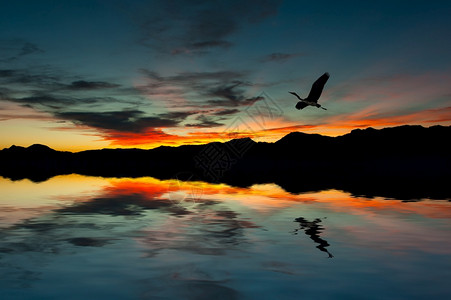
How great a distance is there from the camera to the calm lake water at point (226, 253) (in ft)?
34.7

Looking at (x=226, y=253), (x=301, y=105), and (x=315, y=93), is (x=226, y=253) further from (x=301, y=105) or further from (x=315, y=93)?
(x=315, y=93)

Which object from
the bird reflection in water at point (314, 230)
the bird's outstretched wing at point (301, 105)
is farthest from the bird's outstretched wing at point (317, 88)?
the bird reflection in water at point (314, 230)

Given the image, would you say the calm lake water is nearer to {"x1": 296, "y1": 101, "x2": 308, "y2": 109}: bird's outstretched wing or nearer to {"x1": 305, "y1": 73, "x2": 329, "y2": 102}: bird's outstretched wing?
{"x1": 296, "y1": 101, "x2": 308, "y2": 109}: bird's outstretched wing

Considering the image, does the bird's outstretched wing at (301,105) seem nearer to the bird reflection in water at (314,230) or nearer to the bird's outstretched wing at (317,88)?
the bird's outstretched wing at (317,88)

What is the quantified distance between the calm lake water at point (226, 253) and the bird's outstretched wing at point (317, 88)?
21.0 ft

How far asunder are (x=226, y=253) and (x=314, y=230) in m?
6.24

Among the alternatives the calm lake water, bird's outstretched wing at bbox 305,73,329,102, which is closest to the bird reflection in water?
the calm lake water

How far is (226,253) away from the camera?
14328 millimetres

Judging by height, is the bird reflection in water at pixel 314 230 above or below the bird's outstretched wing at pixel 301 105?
below

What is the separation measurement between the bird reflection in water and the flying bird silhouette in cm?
594

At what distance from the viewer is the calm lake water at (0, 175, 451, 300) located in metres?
10.6

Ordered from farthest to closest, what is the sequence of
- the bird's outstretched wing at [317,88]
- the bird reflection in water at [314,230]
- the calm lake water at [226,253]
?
the bird's outstretched wing at [317,88], the bird reflection in water at [314,230], the calm lake water at [226,253]

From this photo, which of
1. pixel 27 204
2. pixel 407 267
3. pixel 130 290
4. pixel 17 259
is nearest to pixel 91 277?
pixel 130 290

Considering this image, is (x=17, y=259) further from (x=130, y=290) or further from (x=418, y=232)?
(x=418, y=232)
